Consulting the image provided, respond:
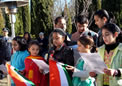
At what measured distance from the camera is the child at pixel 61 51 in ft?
8.79

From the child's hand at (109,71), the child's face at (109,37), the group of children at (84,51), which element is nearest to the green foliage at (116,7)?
the group of children at (84,51)

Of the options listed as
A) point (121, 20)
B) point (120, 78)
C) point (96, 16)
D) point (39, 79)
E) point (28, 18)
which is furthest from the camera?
point (28, 18)

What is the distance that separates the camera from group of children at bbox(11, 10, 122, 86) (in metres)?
2.20

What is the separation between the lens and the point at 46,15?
51.9 ft

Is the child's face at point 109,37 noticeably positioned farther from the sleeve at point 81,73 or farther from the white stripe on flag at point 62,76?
the white stripe on flag at point 62,76

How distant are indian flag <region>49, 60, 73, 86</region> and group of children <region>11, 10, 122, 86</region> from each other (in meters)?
0.09

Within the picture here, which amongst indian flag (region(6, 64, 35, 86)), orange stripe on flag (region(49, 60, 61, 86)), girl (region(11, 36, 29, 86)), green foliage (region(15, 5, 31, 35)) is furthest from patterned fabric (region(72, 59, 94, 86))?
green foliage (region(15, 5, 31, 35))

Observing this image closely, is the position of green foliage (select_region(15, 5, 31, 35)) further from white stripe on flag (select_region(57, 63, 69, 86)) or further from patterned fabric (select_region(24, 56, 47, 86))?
white stripe on flag (select_region(57, 63, 69, 86))

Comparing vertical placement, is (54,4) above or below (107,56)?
above

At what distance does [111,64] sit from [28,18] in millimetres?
17666

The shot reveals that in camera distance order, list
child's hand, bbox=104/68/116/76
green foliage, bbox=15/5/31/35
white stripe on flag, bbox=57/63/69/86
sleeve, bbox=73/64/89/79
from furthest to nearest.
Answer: green foliage, bbox=15/5/31/35, white stripe on flag, bbox=57/63/69/86, sleeve, bbox=73/64/89/79, child's hand, bbox=104/68/116/76

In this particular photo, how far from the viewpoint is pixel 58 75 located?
265 centimetres

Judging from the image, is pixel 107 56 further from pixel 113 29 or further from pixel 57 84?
pixel 57 84

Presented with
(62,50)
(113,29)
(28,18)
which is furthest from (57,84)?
(28,18)
